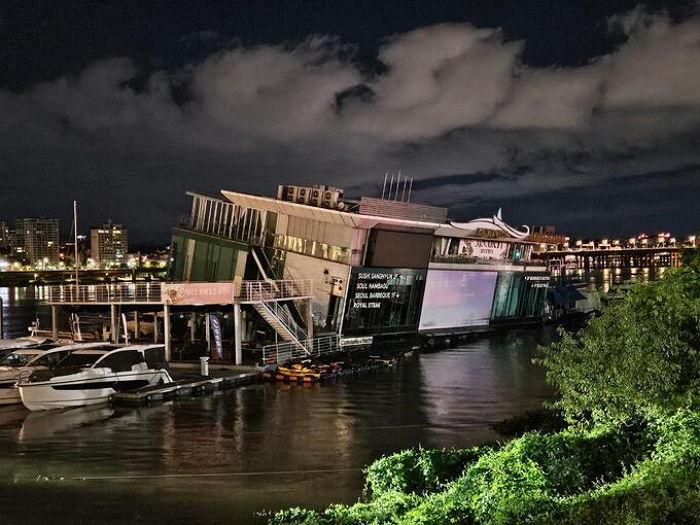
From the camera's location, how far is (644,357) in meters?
14.4

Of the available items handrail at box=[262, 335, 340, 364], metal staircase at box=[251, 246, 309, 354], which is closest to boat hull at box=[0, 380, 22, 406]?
handrail at box=[262, 335, 340, 364]

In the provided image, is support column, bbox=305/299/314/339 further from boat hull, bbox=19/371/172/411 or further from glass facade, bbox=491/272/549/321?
glass facade, bbox=491/272/549/321

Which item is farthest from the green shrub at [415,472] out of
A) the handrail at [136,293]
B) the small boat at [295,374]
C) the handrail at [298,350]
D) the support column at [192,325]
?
the support column at [192,325]

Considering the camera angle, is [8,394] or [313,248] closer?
[8,394]

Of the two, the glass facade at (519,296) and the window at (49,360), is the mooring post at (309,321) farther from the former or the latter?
the glass facade at (519,296)

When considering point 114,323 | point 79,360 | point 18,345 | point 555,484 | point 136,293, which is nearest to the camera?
point 555,484

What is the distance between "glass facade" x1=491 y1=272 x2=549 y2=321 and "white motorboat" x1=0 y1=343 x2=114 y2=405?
135 ft

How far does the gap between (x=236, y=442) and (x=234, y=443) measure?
0.18m

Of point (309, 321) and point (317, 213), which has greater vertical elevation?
point (317, 213)

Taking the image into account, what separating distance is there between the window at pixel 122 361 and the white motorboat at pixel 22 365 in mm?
1134

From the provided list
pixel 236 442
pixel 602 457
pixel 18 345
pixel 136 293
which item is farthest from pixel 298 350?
pixel 602 457

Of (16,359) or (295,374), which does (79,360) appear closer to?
(16,359)

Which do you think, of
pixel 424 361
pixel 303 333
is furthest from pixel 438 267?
pixel 303 333

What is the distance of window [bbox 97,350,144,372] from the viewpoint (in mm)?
32406
